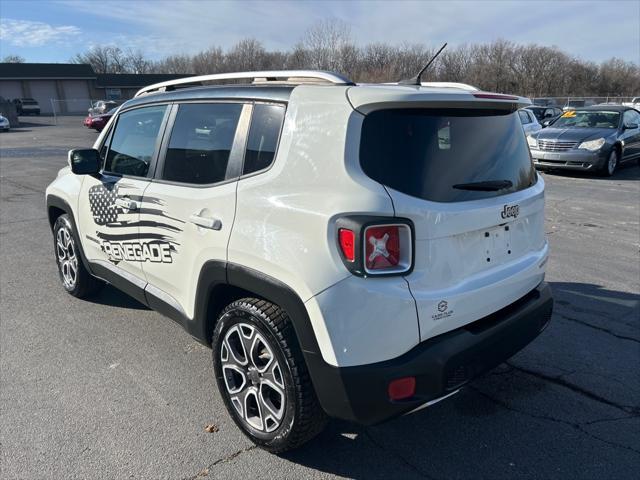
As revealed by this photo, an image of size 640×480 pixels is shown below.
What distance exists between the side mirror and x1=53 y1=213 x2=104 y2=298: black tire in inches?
30.1

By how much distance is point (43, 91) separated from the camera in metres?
59.2

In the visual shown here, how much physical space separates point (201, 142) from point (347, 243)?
1388 mm

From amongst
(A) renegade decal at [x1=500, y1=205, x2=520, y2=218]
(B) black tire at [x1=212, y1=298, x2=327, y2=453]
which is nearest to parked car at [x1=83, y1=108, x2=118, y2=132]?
(B) black tire at [x1=212, y1=298, x2=327, y2=453]

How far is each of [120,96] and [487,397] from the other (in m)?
68.7

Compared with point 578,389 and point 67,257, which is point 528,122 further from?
point 67,257

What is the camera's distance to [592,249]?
648 centimetres

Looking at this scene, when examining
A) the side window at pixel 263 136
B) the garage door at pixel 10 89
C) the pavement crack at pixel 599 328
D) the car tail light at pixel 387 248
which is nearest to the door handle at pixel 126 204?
the side window at pixel 263 136

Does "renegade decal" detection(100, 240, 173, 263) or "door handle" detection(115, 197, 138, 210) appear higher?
"door handle" detection(115, 197, 138, 210)

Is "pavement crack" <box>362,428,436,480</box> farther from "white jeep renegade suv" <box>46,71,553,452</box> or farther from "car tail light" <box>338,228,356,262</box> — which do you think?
"car tail light" <box>338,228,356,262</box>

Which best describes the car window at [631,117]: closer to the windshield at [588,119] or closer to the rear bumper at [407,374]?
the windshield at [588,119]

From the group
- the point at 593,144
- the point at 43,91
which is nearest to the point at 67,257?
the point at 593,144

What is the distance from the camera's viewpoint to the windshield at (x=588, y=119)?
13.6 m

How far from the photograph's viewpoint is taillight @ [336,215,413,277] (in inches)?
84.7

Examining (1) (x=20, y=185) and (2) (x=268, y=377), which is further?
(1) (x=20, y=185)
